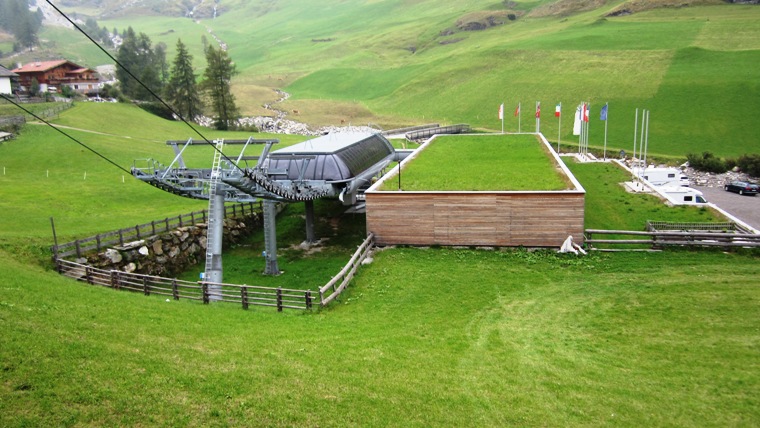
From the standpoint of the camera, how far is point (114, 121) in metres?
66.1

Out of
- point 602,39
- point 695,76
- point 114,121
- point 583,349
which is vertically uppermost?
point 602,39

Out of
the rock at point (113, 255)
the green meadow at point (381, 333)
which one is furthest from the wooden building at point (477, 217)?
the rock at point (113, 255)

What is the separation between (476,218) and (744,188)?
3923 centimetres

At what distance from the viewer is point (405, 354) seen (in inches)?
577

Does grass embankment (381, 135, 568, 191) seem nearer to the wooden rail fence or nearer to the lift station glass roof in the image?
the lift station glass roof

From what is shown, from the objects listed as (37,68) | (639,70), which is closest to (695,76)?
(639,70)

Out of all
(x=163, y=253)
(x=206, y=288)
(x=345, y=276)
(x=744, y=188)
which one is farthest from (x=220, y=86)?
(x=744, y=188)

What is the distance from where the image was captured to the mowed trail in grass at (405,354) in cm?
1083

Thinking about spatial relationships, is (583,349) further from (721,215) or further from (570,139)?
(570,139)

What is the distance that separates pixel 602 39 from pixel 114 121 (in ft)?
301

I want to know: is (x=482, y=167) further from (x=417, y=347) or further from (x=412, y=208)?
(x=417, y=347)

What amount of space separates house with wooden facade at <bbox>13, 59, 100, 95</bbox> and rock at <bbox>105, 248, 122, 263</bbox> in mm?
81097

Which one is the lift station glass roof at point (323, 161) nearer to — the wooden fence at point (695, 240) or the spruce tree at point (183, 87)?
the wooden fence at point (695, 240)

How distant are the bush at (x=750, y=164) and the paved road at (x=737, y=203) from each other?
6538mm
